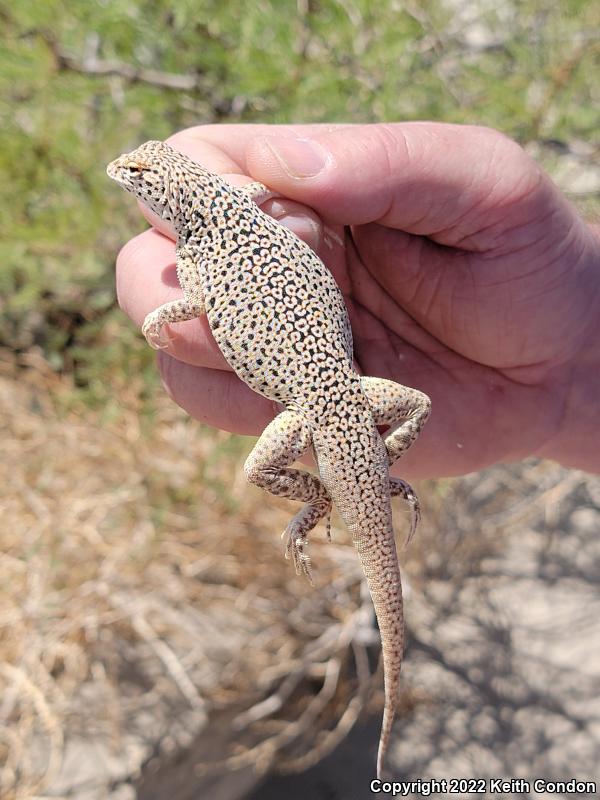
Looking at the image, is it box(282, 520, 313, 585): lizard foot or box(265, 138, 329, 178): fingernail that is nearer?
box(265, 138, 329, 178): fingernail

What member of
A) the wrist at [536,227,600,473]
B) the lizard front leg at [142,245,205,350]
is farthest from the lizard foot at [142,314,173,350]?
the wrist at [536,227,600,473]

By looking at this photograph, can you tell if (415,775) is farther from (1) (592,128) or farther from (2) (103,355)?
(1) (592,128)

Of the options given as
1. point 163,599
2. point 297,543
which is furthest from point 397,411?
point 163,599

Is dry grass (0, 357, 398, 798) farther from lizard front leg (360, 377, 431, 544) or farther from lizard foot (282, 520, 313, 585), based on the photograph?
lizard front leg (360, 377, 431, 544)

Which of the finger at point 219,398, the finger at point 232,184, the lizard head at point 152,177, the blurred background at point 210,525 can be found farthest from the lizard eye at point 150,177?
the blurred background at point 210,525

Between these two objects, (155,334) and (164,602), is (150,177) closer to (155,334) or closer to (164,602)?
(155,334)

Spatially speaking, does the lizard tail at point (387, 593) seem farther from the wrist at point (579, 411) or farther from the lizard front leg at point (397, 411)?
the wrist at point (579, 411)
